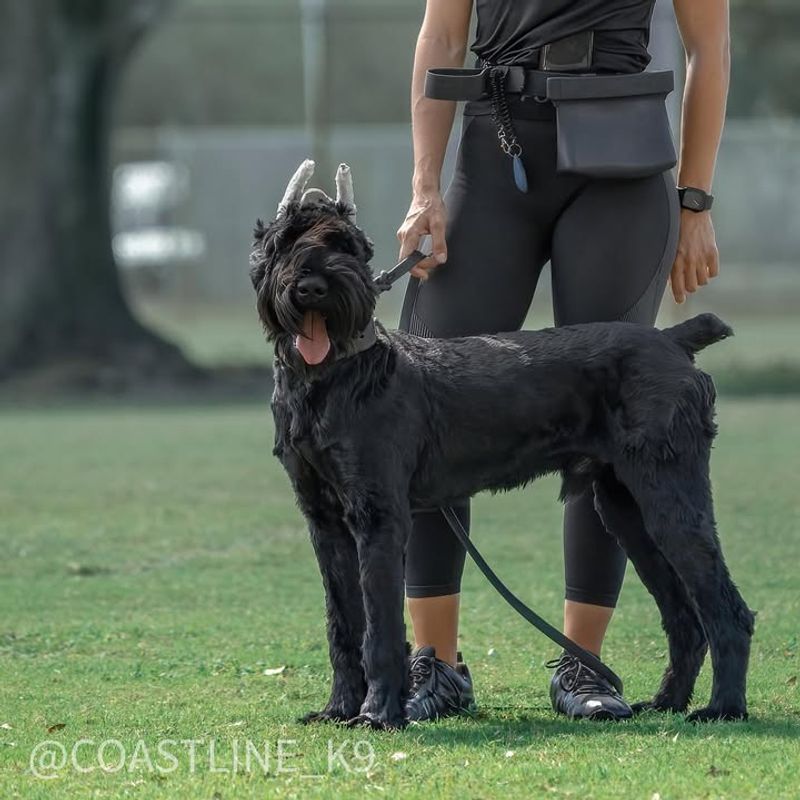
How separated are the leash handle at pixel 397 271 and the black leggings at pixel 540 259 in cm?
15

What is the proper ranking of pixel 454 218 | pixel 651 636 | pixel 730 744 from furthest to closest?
pixel 651 636 → pixel 454 218 → pixel 730 744

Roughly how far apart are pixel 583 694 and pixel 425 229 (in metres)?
1.43

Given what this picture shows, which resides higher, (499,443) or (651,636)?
(499,443)

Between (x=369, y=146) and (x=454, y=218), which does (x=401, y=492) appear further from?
(x=369, y=146)

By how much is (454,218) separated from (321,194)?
2.05 feet

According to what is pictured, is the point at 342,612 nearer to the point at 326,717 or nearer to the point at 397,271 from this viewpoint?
the point at 326,717

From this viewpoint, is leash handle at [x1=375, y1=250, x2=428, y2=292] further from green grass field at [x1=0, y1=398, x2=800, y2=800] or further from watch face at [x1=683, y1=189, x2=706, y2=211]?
green grass field at [x1=0, y1=398, x2=800, y2=800]

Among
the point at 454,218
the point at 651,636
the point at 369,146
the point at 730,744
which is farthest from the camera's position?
the point at 369,146

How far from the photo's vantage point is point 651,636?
21.2 feet

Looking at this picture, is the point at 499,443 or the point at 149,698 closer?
the point at 499,443

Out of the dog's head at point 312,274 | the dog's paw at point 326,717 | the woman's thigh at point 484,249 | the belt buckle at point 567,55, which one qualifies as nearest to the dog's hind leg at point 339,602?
the dog's paw at point 326,717

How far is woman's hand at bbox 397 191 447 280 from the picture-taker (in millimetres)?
5211

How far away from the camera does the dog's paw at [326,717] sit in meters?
4.92

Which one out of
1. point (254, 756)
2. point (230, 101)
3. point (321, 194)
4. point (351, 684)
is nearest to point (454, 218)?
point (321, 194)
